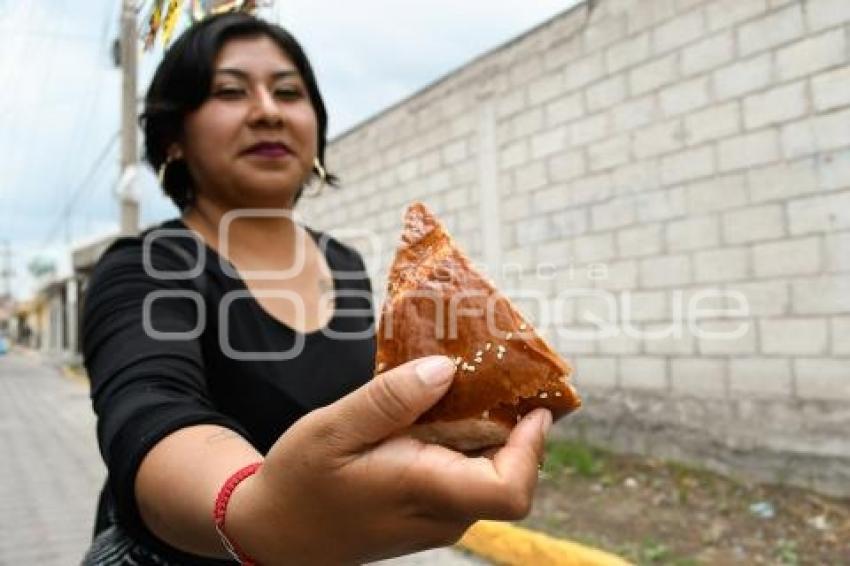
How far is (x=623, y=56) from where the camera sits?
16.1ft

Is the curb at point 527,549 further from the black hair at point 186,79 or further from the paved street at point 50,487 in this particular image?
the black hair at point 186,79

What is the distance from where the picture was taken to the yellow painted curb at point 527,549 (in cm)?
332

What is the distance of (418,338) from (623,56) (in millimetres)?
4583

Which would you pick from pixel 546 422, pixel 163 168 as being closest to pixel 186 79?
pixel 163 168

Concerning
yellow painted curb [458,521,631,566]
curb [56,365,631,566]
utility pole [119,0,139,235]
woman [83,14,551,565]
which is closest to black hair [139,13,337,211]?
woman [83,14,551,565]

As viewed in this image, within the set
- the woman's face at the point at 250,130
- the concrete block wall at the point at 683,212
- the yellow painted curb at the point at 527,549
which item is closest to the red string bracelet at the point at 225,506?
the woman's face at the point at 250,130

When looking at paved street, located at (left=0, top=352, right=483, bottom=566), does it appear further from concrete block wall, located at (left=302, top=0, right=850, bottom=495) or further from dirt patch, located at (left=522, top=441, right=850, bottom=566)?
concrete block wall, located at (left=302, top=0, right=850, bottom=495)

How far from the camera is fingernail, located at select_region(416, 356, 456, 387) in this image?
0.68 m

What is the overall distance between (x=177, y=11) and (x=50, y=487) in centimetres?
597

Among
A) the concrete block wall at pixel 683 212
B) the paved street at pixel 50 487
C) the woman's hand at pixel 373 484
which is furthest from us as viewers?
the paved street at pixel 50 487

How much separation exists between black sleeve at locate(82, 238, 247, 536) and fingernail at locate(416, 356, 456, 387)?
0.97 ft

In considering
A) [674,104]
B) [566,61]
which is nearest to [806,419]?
[674,104]

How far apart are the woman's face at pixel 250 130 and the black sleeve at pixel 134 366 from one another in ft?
0.70

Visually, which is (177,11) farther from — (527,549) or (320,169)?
(527,549)
